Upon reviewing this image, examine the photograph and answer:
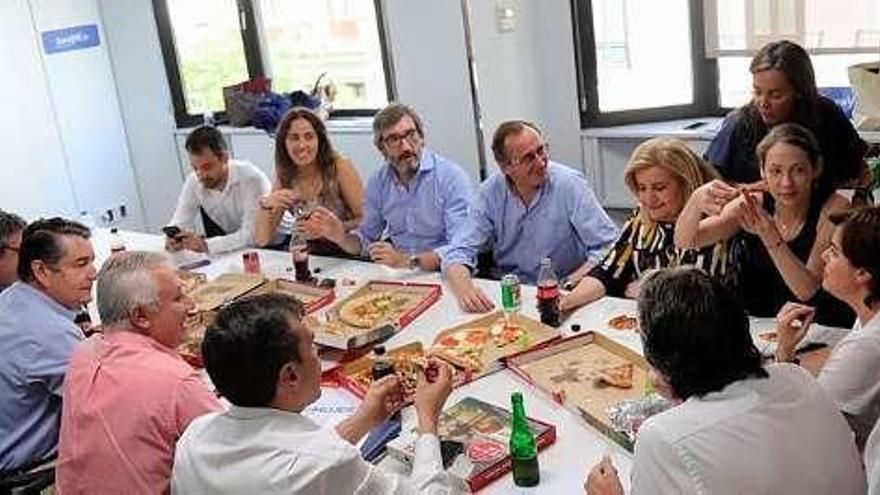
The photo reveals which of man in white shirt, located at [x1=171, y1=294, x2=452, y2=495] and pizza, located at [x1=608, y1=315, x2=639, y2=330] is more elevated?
man in white shirt, located at [x1=171, y1=294, x2=452, y2=495]

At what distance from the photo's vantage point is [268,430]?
175 cm

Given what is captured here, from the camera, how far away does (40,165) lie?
6262 millimetres

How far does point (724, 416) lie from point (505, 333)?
1206 millimetres

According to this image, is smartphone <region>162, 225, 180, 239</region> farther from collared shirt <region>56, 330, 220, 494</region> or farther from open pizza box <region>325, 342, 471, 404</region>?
collared shirt <region>56, 330, 220, 494</region>

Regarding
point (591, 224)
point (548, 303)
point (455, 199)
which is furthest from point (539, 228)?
point (548, 303)

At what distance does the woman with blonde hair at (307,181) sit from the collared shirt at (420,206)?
0.44 ft

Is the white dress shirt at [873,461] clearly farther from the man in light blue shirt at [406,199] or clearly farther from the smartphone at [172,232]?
the smartphone at [172,232]

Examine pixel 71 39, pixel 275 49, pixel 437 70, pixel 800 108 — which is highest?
pixel 71 39

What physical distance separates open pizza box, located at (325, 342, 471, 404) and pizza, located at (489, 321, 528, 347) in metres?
→ 0.21

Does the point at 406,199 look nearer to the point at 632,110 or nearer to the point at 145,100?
the point at 632,110

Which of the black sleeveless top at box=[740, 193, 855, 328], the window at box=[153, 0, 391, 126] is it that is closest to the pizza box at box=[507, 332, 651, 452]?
the black sleeveless top at box=[740, 193, 855, 328]

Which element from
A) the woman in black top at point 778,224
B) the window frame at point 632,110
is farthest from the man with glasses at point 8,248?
the window frame at point 632,110

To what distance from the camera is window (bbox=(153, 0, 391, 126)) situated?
6035mm

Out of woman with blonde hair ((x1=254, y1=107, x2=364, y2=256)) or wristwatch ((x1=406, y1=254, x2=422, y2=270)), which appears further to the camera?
woman with blonde hair ((x1=254, y1=107, x2=364, y2=256))
